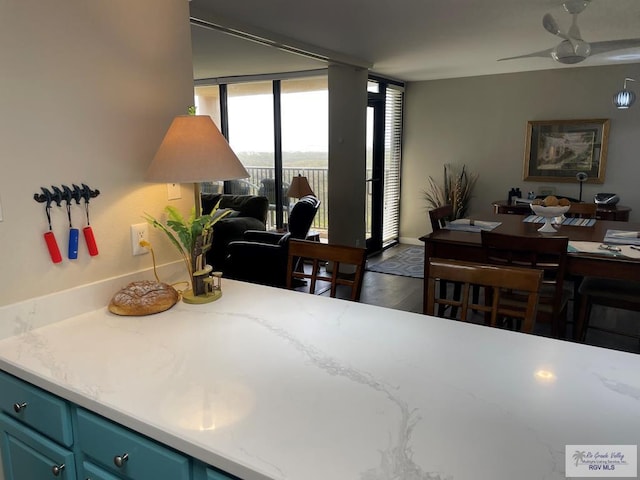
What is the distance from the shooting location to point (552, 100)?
5598 millimetres

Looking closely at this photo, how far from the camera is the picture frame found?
5395 mm

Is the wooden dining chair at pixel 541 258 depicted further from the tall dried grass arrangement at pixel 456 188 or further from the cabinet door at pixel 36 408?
the tall dried grass arrangement at pixel 456 188

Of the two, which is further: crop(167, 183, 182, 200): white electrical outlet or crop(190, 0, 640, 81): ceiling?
crop(190, 0, 640, 81): ceiling

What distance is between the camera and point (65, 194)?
1.53 metres

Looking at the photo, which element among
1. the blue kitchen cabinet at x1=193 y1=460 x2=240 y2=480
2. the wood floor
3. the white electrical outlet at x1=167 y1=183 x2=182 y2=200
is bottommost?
the wood floor

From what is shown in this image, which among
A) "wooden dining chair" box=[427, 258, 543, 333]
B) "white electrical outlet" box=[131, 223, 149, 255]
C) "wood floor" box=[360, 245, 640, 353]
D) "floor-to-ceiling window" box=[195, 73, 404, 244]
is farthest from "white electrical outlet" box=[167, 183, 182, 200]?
"floor-to-ceiling window" box=[195, 73, 404, 244]

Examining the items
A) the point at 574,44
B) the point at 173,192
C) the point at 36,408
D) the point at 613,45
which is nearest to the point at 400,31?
the point at 574,44

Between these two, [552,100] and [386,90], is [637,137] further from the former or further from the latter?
[386,90]

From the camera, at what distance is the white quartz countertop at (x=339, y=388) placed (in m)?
0.87

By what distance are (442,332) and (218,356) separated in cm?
68

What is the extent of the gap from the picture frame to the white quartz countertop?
496 cm

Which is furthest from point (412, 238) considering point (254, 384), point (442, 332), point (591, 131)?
point (254, 384)

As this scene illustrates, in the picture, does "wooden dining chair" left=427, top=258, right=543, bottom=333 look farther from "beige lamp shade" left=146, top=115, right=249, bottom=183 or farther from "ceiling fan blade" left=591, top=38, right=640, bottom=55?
"ceiling fan blade" left=591, top=38, right=640, bottom=55

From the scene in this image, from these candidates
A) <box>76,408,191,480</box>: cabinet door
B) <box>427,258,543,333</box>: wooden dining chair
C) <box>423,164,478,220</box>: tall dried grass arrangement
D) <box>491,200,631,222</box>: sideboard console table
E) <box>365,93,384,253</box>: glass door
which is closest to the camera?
<box>76,408,191,480</box>: cabinet door
